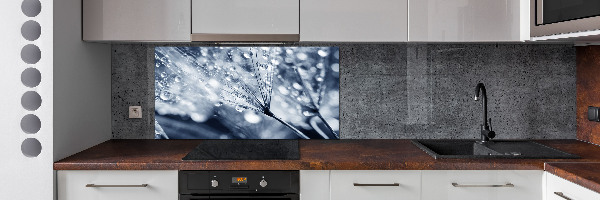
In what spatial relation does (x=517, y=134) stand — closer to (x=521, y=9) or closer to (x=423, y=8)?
(x=521, y=9)

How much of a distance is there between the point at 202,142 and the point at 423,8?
1.31 metres

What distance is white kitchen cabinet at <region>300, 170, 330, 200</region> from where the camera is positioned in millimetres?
2152

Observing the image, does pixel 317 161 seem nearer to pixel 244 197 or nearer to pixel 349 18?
pixel 244 197

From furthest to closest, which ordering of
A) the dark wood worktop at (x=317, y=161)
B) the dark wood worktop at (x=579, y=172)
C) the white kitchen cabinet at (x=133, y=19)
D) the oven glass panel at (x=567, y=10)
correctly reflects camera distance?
the white kitchen cabinet at (x=133, y=19) < the dark wood worktop at (x=317, y=161) < the oven glass panel at (x=567, y=10) < the dark wood worktop at (x=579, y=172)

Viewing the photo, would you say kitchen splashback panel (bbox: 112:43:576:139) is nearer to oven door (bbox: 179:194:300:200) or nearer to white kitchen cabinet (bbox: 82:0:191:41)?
white kitchen cabinet (bbox: 82:0:191:41)

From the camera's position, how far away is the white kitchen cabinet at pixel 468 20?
242 cm

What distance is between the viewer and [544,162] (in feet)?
6.91
